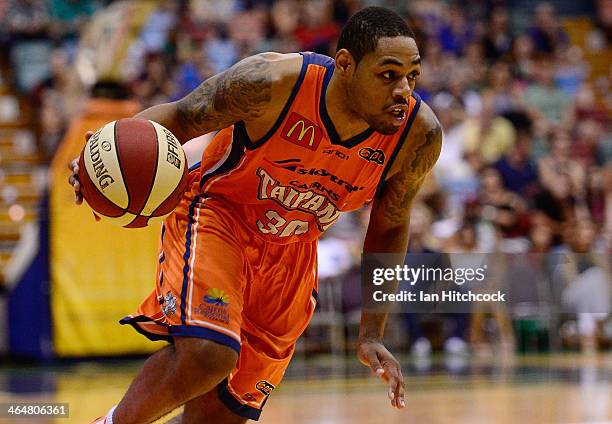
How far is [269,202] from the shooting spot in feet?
14.5

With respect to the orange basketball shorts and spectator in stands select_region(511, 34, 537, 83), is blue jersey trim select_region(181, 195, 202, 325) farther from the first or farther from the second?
spectator in stands select_region(511, 34, 537, 83)

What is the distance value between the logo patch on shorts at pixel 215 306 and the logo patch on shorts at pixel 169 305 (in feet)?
0.40

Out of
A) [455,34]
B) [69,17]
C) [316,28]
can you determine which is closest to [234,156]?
[316,28]

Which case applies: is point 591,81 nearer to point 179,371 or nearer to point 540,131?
point 540,131

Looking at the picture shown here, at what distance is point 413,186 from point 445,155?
7.39 meters

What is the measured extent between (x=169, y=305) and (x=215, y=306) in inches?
7.9

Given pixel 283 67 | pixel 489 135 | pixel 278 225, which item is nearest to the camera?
pixel 283 67

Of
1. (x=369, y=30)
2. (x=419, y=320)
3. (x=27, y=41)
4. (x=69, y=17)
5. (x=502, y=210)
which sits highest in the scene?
(x=69, y=17)

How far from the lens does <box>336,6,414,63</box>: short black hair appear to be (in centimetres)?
407

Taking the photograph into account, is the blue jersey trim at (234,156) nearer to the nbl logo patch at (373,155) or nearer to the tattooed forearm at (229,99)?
the tattooed forearm at (229,99)

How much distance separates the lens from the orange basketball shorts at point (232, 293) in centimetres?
404

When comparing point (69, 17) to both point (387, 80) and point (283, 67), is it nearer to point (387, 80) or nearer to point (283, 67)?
point (283, 67)

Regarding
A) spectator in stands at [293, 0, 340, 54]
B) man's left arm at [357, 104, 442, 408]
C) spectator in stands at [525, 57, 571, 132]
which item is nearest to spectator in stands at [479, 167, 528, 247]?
spectator in stands at [525, 57, 571, 132]

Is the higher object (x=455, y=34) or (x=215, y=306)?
(x=455, y=34)
